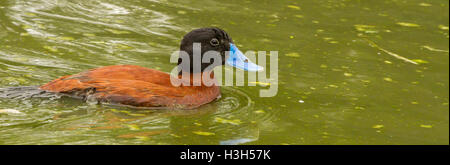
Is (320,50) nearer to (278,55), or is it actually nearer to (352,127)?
(278,55)

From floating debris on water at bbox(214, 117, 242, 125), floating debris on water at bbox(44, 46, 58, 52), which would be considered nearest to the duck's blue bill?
floating debris on water at bbox(214, 117, 242, 125)

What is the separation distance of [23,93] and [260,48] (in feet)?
11.2

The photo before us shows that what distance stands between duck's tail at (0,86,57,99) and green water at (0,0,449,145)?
0.08 metres

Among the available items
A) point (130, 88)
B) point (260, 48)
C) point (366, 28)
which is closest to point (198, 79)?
point (130, 88)

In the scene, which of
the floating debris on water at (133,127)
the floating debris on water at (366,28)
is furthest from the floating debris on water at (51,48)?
the floating debris on water at (366,28)

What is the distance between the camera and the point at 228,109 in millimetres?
7488

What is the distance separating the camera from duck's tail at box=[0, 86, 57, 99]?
7.38 meters

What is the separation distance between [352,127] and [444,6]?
636 cm

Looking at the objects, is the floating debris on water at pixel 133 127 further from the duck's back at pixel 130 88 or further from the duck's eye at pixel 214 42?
the duck's eye at pixel 214 42

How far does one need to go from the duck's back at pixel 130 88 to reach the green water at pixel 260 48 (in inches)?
4.5

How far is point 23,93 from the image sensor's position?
7.44 m

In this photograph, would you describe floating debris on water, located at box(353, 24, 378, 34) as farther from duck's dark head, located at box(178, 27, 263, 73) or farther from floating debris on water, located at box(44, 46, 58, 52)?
floating debris on water, located at box(44, 46, 58, 52)

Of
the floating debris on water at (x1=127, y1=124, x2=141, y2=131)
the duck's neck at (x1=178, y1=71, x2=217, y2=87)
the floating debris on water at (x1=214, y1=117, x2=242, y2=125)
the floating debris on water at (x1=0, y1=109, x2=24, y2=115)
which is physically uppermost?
the duck's neck at (x1=178, y1=71, x2=217, y2=87)

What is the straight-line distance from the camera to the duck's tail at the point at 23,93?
7.38 metres
